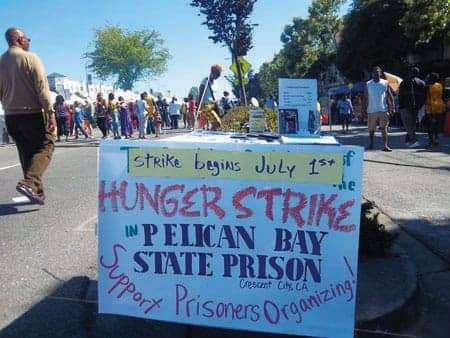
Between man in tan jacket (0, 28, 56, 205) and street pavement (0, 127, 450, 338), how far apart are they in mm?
565

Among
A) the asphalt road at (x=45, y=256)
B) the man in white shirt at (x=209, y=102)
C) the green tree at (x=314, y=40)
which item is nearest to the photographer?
the asphalt road at (x=45, y=256)

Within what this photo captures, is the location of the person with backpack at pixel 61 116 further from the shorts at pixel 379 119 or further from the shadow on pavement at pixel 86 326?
the shadow on pavement at pixel 86 326

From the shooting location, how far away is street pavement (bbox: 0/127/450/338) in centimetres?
294

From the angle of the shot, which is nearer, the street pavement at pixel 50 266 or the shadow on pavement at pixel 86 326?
the shadow on pavement at pixel 86 326

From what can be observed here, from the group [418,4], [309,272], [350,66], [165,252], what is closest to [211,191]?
[165,252]

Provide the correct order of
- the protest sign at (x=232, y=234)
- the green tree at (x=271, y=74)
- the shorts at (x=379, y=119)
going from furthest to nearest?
the green tree at (x=271, y=74) < the shorts at (x=379, y=119) < the protest sign at (x=232, y=234)

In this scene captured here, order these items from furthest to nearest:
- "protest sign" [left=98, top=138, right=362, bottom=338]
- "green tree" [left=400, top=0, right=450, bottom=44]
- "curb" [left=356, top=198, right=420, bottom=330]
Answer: "green tree" [left=400, top=0, right=450, bottom=44] < "curb" [left=356, top=198, right=420, bottom=330] < "protest sign" [left=98, top=138, right=362, bottom=338]

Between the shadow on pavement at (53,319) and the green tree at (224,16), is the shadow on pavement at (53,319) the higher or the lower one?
the lower one

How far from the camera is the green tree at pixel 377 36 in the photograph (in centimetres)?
2977

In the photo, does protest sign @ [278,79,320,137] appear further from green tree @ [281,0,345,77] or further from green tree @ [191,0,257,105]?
green tree @ [281,0,345,77]

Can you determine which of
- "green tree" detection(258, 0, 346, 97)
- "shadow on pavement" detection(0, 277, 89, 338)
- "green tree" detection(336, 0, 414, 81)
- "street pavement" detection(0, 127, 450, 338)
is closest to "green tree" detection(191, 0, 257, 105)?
"green tree" detection(336, 0, 414, 81)

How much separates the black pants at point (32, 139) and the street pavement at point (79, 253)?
1.81 ft

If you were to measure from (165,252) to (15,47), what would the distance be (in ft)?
13.7

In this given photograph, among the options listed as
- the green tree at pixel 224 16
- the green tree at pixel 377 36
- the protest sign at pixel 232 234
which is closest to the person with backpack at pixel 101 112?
the green tree at pixel 224 16
